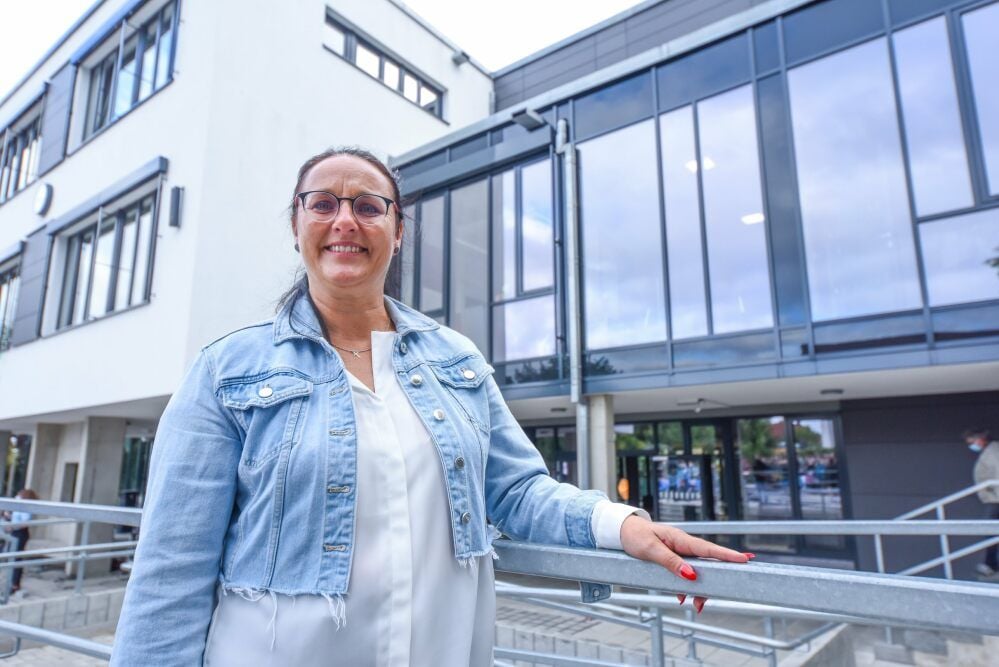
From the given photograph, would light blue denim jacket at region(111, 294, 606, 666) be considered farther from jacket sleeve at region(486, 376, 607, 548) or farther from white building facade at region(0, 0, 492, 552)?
white building facade at region(0, 0, 492, 552)

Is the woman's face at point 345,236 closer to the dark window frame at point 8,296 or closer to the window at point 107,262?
the window at point 107,262

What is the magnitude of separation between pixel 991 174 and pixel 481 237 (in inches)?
297

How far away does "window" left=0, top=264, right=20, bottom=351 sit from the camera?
14680 mm

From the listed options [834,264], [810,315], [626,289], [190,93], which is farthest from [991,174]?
[190,93]

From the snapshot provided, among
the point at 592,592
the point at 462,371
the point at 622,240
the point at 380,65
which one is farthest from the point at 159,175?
the point at 592,592

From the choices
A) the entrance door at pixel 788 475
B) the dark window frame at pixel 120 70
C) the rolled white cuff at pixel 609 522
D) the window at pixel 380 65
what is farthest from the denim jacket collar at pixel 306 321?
the window at pixel 380 65

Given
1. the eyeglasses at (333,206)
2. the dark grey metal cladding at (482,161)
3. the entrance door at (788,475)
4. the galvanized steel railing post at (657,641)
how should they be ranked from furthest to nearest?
the dark grey metal cladding at (482,161) → the entrance door at (788,475) → the galvanized steel railing post at (657,641) → the eyeglasses at (333,206)

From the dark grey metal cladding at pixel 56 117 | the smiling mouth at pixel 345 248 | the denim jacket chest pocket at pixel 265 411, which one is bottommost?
the denim jacket chest pocket at pixel 265 411

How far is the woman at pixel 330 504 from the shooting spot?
113cm

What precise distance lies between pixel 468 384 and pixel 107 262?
41.1ft

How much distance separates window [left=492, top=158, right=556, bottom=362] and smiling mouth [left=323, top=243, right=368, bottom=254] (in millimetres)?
8915

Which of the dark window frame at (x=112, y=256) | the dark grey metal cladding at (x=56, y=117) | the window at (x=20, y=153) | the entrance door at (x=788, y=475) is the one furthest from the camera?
the window at (x=20, y=153)

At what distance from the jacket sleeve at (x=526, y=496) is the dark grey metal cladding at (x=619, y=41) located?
531 inches

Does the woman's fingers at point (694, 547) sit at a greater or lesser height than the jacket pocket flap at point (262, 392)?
lesser
